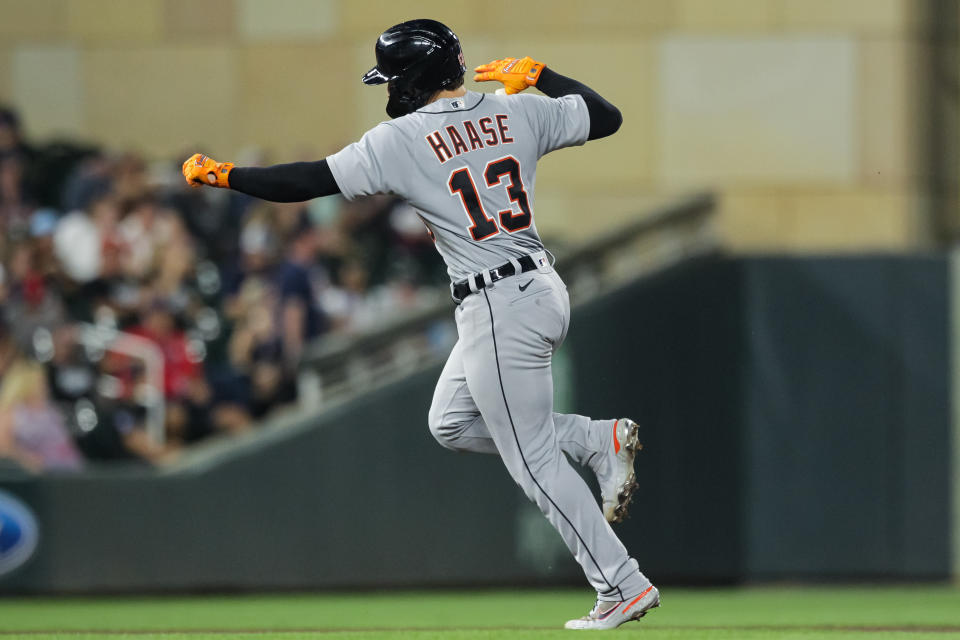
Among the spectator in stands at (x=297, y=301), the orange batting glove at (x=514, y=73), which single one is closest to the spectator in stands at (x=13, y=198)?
the spectator in stands at (x=297, y=301)

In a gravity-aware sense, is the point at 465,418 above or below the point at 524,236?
below

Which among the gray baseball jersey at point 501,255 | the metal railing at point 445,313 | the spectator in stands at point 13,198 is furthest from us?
the spectator in stands at point 13,198

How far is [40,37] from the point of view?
1329 centimetres

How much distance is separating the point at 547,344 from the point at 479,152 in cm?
72

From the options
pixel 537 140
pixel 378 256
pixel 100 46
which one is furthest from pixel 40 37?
pixel 537 140

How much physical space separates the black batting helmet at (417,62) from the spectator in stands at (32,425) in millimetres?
4095

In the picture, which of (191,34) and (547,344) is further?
(191,34)

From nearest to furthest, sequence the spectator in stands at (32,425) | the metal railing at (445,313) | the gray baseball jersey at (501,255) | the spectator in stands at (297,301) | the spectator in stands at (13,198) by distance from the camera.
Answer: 1. the gray baseball jersey at (501,255)
2. the spectator in stands at (32,425)
3. the metal railing at (445,313)
4. the spectator in stands at (297,301)
5. the spectator in stands at (13,198)

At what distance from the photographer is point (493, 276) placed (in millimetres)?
5551

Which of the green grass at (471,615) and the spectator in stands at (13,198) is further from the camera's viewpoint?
the spectator in stands at (13,198)

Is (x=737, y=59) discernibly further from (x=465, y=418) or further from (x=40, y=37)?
(x=465, y=418)

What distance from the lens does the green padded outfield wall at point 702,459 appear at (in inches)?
388

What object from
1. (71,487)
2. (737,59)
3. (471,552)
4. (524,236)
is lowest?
(471,552)

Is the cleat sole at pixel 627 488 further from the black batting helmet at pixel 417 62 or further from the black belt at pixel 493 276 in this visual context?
the black batting helmet at pixel 417 62
